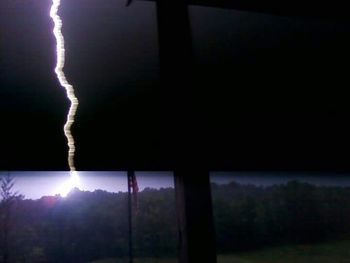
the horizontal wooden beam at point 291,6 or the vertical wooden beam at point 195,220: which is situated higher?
the horizontal wooden beam at point 291,6

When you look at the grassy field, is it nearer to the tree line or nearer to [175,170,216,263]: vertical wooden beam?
the tree line

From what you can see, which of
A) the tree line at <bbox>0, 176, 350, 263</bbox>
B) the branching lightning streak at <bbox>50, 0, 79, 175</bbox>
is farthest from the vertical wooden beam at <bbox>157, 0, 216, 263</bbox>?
the tree line at <bbox>0, 176, 350, 263</bbox>

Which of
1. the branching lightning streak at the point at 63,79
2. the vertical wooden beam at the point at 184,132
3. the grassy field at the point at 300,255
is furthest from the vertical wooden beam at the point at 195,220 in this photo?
the grassy field at the point at 300,255

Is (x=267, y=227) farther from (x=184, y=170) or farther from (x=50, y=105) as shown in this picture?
(x=50, y=105)

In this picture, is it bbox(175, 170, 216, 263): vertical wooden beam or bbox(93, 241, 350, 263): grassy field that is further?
bbox(93, 241, 350, 263): grassy field

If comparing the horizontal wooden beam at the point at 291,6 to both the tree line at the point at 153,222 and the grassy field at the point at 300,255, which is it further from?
the grassy field at the point at 300,255

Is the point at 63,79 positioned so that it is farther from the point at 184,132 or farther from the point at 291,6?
the point at 291,6
